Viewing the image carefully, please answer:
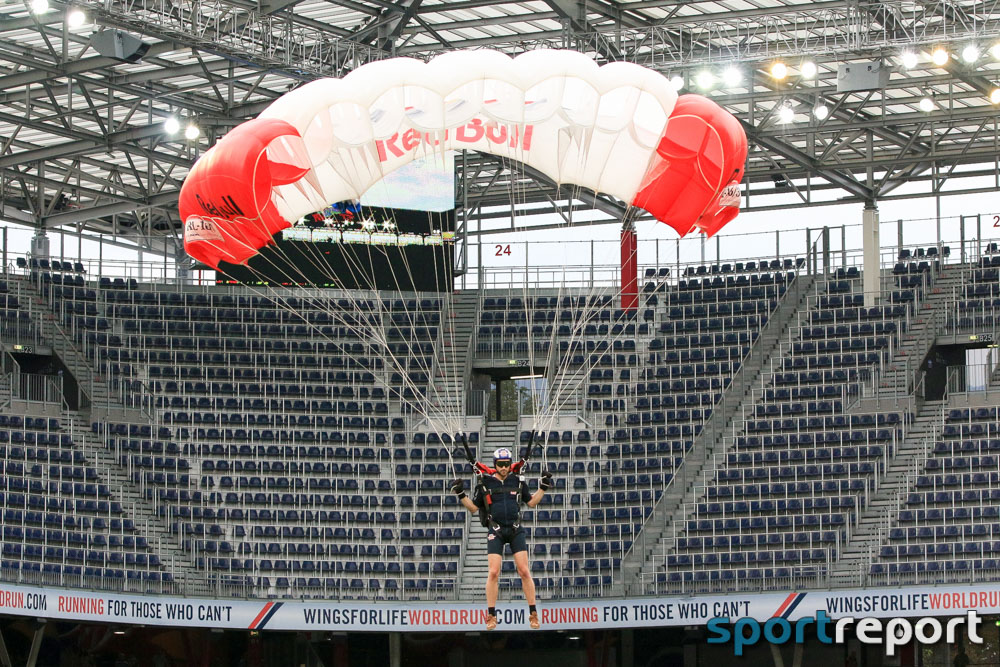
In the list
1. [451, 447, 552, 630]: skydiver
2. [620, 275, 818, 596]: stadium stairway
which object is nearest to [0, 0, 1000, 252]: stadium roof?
[620, 275, 818, 596]: stadium stairway

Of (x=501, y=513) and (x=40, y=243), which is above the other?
(x=40, y=243)

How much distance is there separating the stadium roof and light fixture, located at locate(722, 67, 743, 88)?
0.06 metres

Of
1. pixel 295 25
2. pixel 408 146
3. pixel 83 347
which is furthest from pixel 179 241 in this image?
pixel 408 146

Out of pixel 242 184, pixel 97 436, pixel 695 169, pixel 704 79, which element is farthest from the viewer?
pixel 97 436

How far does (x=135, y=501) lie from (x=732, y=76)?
13577mm

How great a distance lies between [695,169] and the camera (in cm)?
1888

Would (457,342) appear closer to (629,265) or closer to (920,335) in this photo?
(629,265)

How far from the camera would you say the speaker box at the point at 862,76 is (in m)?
27.6

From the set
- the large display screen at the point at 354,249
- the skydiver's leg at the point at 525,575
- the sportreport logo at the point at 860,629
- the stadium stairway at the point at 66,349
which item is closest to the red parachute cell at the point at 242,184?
the skydiver's leg at the point at 525,575

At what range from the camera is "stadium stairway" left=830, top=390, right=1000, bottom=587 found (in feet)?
86.2

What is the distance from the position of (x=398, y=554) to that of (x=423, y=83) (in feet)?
39.7

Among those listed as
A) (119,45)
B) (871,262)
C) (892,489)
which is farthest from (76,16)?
(871,262)

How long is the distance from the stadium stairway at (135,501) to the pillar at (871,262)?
48.7 ft

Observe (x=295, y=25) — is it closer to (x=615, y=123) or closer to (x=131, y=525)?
(x=131, y=525)
